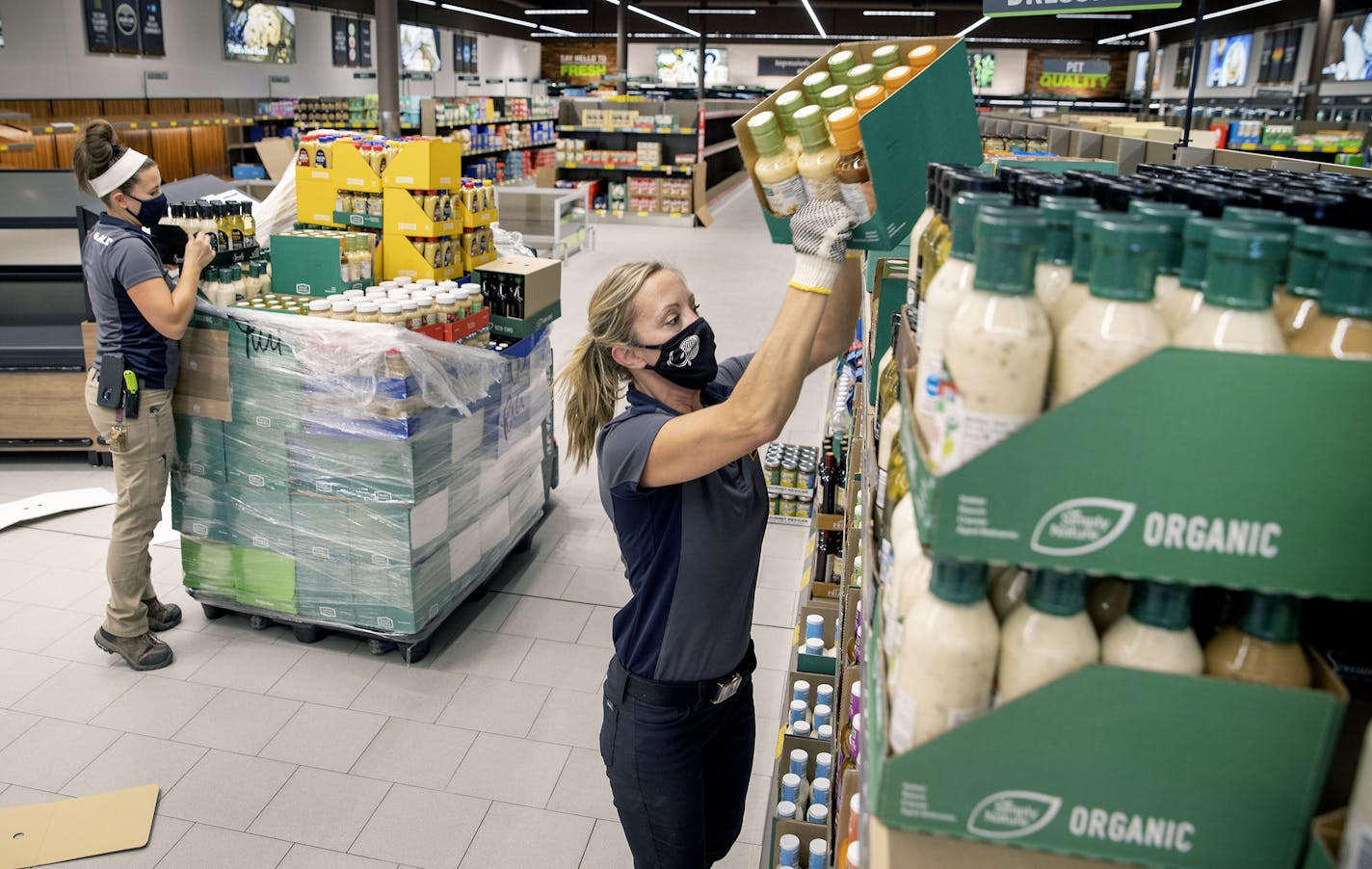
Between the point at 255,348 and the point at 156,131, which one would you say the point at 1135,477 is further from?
the point at 156,131

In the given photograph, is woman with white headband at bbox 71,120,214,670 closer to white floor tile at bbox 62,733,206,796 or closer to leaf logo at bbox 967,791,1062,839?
white floor tile at bbox 62,733,206,796

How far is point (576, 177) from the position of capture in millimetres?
16500

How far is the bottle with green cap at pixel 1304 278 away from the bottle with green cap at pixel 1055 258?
17 cm

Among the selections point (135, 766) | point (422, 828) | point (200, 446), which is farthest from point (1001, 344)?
point (200, 446)

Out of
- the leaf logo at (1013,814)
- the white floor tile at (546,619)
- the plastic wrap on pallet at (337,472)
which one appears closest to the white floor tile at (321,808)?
the plastic wrap on pallet at (337,472)

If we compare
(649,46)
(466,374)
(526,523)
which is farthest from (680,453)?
(649,46)

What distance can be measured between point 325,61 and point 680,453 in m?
21.5

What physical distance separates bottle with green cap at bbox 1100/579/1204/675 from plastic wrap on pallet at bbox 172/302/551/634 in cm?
296

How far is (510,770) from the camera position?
129 inches

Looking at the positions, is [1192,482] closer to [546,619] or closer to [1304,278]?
[1304,278]

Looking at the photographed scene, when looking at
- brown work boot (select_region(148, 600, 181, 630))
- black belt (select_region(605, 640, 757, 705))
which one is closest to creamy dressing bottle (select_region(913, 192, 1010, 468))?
black belt (select_region(605, 640, 757, 705))

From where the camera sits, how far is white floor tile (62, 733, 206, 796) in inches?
123

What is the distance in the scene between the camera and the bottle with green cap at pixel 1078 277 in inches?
33.9

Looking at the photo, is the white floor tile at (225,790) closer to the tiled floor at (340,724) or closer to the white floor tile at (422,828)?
the tiled floor at (340,724)
